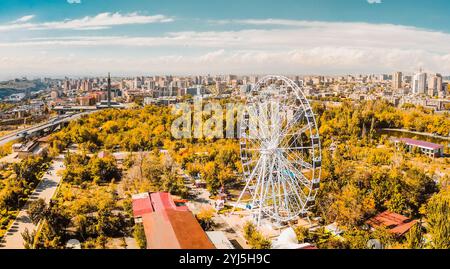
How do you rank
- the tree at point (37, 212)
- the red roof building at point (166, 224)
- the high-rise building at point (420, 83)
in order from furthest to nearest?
1. the high-rise building at point (420, 83)
2. the tree at point (37, 212)
3. the red roof building at point (166, 224)

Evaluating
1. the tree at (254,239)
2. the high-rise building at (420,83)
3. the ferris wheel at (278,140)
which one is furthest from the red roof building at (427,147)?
the high-rise building at (420,83)

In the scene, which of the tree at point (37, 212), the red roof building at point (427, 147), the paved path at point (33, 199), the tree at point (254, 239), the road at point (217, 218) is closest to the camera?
the tree at point (254, 239)

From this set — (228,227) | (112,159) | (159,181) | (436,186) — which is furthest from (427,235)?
(112,159)

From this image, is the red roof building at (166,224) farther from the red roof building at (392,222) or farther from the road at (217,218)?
the red roof building at (392,222)

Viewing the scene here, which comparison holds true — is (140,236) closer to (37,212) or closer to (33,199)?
(37,212)

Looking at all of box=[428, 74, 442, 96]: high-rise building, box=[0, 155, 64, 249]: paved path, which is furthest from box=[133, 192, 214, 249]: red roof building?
box=[428, 74, 442, 96]: high-rise building
